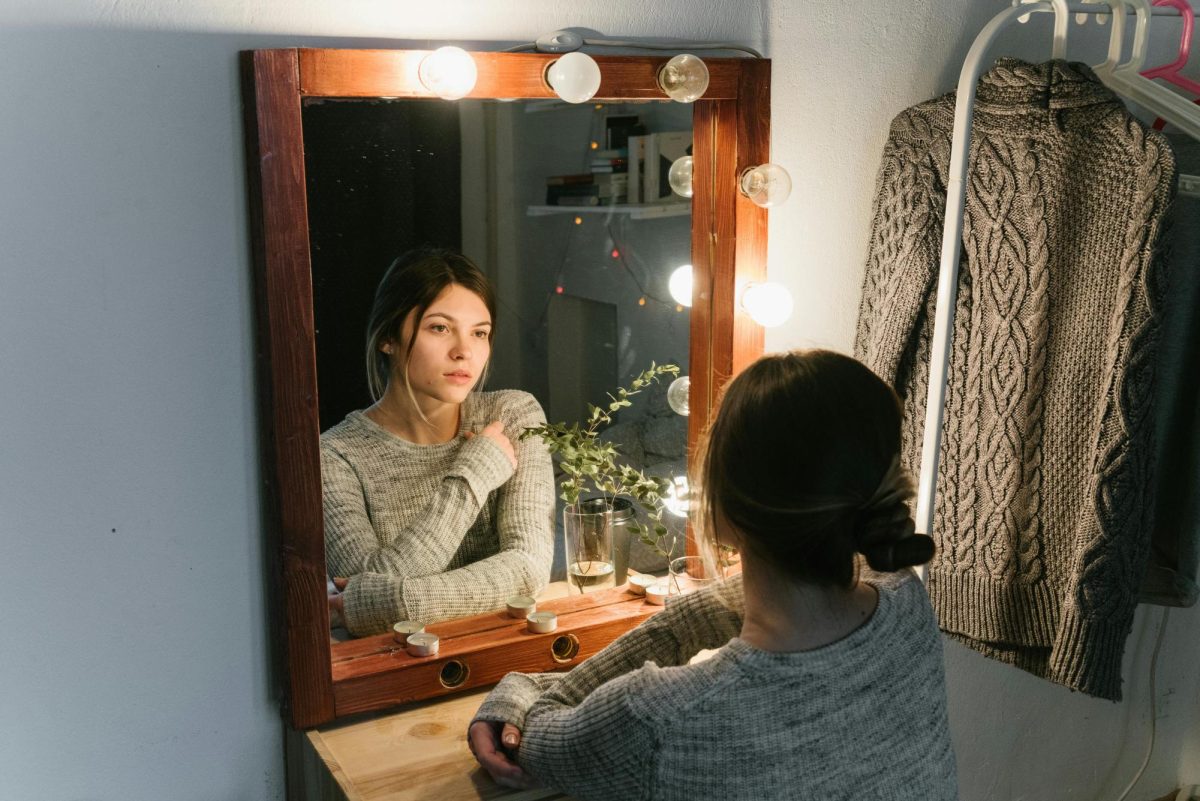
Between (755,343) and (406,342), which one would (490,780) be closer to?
(406,342)

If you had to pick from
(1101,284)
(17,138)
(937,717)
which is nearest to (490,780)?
(937,717)

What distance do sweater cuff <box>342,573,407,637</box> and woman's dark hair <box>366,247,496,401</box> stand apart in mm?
217

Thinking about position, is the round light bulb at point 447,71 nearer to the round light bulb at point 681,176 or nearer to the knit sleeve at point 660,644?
the round light bulb at point 681,176

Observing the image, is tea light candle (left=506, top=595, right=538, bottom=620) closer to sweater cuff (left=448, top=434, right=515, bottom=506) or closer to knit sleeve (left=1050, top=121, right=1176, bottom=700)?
sweater cuff (left=448, top=434, right=515, bottom=506)

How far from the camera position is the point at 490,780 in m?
1.22

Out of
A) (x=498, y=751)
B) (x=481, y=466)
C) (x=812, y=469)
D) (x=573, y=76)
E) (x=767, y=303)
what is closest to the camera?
(x=812, y=469)

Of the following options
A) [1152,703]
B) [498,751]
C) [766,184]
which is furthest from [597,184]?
[1152,703]

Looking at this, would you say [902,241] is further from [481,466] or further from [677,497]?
[481,466]

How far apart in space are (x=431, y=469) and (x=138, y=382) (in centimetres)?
34

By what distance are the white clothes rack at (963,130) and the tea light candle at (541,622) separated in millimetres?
464

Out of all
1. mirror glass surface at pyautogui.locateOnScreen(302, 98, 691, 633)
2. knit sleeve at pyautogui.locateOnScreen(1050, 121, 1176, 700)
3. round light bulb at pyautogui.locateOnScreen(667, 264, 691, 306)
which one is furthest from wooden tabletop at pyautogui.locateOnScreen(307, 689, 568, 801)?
knit sleeve at pyautogui.locateOnScreen(1050, 121, 1176, 700)

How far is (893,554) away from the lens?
41.7 inches

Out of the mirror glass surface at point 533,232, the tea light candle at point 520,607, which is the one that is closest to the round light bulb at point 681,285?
the mirror glass surface at point 533,232

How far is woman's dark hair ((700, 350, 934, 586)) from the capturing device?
102 cm
